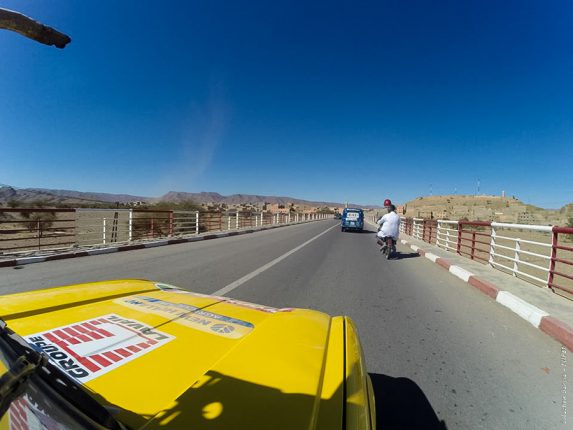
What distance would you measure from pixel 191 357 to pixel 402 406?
183cm

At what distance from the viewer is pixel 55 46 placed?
1511 millimetres

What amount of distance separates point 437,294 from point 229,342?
18.9 ft

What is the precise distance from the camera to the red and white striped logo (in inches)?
54.0

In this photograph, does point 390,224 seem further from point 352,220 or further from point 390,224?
point 352,220

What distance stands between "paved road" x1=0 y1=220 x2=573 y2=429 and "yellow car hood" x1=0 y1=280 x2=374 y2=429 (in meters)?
1.17

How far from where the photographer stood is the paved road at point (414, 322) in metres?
2.58

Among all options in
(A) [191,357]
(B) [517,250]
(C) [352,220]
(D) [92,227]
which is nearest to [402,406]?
(A) [191,357]

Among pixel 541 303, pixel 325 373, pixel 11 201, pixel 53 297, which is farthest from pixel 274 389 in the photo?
pixel 11 201

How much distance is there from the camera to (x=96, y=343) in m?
1.58

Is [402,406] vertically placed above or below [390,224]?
below

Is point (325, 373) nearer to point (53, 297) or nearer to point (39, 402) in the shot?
point (39, 402)

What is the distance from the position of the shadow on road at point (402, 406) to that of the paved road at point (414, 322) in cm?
2

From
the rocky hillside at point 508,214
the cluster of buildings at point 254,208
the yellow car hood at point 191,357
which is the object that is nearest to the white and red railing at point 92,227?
the yellow car hood at point 191,357

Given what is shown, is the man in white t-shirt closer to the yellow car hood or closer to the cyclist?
the cyclist
